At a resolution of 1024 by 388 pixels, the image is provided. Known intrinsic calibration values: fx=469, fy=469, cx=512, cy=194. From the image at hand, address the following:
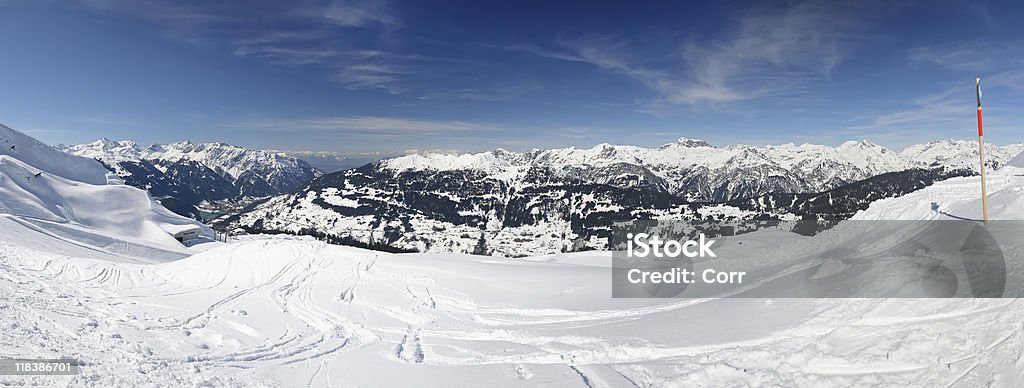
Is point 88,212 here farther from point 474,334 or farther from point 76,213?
point 474,334

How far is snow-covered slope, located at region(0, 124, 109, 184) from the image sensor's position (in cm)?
8519

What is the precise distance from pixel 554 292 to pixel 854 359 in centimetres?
1524

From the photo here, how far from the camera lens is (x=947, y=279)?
1122 cm

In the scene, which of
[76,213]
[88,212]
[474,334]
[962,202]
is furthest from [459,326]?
[88,212]

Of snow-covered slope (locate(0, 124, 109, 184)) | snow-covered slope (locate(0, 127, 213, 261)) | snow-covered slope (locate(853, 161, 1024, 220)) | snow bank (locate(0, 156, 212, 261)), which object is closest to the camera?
snow-covered slope (locate(853, 161, 1024, 220))

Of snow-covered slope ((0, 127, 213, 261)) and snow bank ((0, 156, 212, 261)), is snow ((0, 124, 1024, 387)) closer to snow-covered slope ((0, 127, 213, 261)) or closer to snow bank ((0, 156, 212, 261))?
snow-covered slope ((0, 127, 213, 261))

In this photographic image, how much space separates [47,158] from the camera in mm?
89625

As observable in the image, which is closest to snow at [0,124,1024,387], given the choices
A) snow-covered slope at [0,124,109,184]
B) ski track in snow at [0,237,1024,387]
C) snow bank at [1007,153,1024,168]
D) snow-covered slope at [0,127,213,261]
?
ski track in snow at [0,237,1024,387]

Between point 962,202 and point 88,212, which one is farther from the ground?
point 962,202

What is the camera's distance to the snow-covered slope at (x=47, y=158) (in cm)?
8519

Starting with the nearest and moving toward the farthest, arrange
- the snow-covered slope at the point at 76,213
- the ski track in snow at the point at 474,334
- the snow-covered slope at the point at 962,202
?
the ski track in snow at the point at 474,334 < the snow-covered slope at the point at 962,202 < the snow-covered slope at the point at 76,213

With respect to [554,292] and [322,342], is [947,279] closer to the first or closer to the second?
[554,292]

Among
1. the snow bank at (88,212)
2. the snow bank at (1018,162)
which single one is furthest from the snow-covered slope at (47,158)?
the snow bank at (1018,162)

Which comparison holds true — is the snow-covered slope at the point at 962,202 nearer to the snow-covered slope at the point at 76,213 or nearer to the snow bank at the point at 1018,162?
the snow bank at the point at 1018,162
